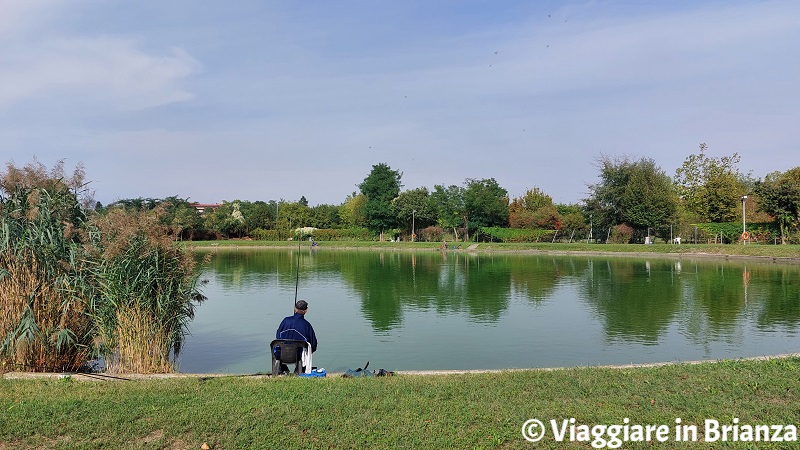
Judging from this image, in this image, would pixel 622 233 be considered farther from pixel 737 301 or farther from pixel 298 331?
pixel 298 331

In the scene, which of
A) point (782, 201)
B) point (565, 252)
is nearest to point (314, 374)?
point (565, 252)

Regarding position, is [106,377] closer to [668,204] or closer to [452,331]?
[452,331]

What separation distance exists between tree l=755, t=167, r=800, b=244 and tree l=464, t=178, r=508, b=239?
25186mm

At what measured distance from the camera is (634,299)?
19.6 m

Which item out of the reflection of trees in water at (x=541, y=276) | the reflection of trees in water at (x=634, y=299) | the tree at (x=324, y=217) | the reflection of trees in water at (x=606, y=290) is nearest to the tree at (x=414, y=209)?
the tree at (x=324, y=217)

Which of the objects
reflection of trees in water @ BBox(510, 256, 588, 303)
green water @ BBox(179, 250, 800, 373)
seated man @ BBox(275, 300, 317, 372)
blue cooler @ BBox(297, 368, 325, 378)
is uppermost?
seated man @ BBox(275, 300, 317, 372)

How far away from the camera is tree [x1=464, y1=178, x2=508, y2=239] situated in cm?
6309

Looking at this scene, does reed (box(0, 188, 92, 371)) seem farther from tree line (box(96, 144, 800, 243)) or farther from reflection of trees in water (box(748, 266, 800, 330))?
tree line (box(96, 144, 800, 243))

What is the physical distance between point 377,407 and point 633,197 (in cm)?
5131

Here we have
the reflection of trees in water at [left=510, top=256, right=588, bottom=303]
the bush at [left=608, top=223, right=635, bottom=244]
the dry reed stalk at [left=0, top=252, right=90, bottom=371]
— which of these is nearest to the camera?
the dry reed stalk at [left=0, top=252, right=90, bottom=371]

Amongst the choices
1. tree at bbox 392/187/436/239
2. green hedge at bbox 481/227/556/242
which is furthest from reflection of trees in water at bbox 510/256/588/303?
tree at bbox 392/187/436/239

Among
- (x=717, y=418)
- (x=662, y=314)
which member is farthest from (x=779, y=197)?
(x=717, y=418)

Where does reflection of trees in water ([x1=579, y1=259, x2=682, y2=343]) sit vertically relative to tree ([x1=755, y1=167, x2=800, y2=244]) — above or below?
below

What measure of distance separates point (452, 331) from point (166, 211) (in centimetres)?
742
